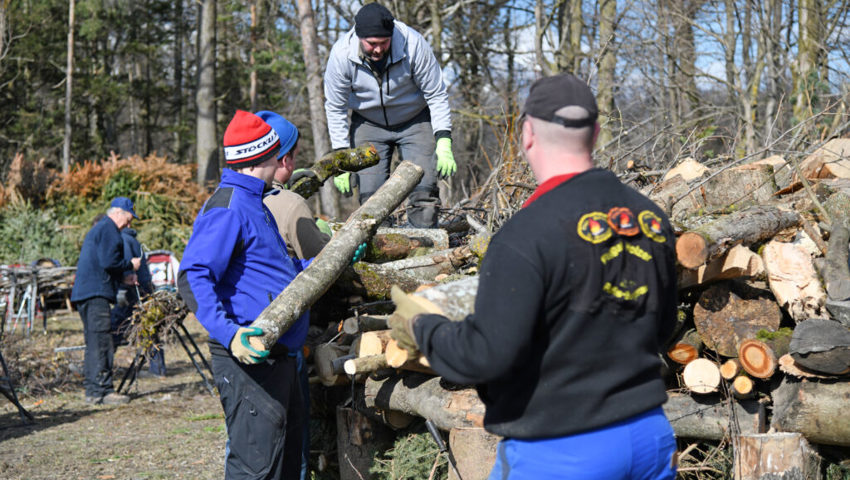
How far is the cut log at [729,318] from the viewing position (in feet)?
12.7

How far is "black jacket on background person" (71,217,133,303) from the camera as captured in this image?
26.1 feet

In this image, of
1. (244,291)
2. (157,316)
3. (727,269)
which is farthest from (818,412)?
(157,316)

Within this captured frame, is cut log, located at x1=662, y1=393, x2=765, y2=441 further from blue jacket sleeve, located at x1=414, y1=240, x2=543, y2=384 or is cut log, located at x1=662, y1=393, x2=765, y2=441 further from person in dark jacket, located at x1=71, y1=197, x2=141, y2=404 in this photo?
person in dark jacket, located at x1=71, y1=197, x2=141, y2=404

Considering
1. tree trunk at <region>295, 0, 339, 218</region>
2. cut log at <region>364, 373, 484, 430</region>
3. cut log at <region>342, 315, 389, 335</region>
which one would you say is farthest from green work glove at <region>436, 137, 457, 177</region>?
tree trunk at <region>295, 0, 339, 218</region>

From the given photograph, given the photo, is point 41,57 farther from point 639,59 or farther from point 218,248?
point 218,248

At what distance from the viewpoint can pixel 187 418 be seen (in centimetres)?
730

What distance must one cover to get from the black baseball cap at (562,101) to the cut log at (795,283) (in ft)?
8.04

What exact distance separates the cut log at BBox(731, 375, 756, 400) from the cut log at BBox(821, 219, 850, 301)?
61 cm

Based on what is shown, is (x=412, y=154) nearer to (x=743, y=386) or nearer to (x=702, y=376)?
(x=702, y=376)

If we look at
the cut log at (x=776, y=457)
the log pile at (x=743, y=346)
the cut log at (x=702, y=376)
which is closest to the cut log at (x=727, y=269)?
the log pile at (x=743, y=346)

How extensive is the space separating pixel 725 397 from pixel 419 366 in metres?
1.49

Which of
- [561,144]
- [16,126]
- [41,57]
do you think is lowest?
[16,126]

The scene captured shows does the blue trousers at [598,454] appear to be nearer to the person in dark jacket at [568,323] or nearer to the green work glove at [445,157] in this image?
the person in dark jacket at [568,323]

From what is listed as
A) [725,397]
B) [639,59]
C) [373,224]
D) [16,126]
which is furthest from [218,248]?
[16,126]
